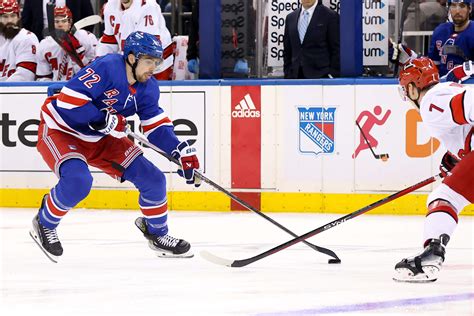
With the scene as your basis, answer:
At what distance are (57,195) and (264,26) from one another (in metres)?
3.41

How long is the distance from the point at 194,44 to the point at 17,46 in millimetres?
1354

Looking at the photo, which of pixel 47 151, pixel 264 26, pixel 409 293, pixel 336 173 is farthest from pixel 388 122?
pixel 409 293

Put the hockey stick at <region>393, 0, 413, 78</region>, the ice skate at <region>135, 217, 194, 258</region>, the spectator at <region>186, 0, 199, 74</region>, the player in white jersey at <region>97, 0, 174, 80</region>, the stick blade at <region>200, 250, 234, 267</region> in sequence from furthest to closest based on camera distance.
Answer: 1. the spectator at <region>186, 0, 199, 74</region>
2. the player in white jersey at <region>97, 0, 174, 80</region>
3. the hockey stick at <region>393, 0, 413, 78</region>
4. the ice skate at <region>135, 217, 194, 258</region>
5. the stick blade at <region>200, 250, 234, 267</region>

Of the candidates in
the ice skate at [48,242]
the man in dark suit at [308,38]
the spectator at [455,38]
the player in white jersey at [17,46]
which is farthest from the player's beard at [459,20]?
the ice skate at [48,242]

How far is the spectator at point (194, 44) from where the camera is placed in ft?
28.4

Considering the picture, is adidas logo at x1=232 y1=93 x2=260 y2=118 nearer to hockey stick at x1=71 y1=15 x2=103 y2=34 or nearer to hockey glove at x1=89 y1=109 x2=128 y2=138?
hockey stick at x1=71 y1=15 x2=103 y2=34

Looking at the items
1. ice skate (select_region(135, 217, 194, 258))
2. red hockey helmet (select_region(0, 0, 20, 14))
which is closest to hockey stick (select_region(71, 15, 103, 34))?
red hockey helmet (select_region(0, 0, 20, 14))

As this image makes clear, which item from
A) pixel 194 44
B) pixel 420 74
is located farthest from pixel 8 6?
pixel 420 74

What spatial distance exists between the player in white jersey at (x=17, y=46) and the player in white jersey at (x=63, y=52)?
0.06 meters

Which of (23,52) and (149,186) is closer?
(149,186)

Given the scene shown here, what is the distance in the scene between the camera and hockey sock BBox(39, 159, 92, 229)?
5398mm

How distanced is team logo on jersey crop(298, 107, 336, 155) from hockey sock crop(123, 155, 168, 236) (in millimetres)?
2473

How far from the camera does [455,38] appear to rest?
7875 millimetres

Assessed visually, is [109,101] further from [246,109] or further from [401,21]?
[401,21]
